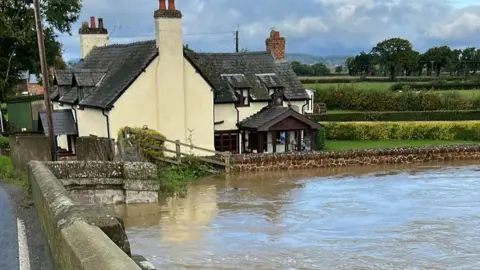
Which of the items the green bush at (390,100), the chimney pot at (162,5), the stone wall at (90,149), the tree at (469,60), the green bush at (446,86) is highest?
the tree at (469,60)

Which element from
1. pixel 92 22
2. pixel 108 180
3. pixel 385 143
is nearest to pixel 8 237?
pixel 108 180

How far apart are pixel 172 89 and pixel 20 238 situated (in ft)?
56.0

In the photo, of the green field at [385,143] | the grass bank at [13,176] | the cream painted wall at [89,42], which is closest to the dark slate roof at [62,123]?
the cream painted wall at [89,42]

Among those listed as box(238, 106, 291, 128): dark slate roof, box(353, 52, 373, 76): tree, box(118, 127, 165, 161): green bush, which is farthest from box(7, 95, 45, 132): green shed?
box(353, 52, 373, 76): tree

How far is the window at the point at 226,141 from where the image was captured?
28922mm

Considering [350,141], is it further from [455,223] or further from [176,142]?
[455,223]

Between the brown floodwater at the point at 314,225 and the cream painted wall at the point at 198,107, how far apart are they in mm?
3873

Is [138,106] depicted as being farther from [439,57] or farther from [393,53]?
[439,57]

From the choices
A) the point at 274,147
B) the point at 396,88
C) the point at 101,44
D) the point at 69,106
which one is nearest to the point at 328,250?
the point at 274,147

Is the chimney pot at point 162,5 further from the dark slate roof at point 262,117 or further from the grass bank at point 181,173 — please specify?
the dark slate roof at point 262,117

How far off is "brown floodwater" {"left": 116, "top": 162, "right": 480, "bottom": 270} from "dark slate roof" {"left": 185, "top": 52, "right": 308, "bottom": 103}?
8.35 m

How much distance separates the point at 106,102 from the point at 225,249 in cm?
1457

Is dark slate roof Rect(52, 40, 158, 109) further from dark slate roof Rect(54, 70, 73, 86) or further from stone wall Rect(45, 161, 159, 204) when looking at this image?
stone wall Rect(45, 161, 159, 204)

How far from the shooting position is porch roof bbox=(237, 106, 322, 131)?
27.4 metres
